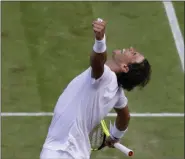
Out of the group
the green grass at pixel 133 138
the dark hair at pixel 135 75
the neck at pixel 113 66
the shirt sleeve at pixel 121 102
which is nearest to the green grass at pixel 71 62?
the green grass at pixel 133 138

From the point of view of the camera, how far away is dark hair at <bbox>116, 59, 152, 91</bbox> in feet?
21.5

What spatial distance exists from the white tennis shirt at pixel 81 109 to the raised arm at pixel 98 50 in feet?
0.38

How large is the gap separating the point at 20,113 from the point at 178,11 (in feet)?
13.0

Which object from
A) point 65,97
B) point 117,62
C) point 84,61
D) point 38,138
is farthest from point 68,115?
point 84,61

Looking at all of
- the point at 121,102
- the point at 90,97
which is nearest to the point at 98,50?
the point at 90,97

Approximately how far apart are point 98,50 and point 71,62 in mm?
4913

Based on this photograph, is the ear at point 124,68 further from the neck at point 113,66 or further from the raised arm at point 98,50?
the raised arm at point 98,50

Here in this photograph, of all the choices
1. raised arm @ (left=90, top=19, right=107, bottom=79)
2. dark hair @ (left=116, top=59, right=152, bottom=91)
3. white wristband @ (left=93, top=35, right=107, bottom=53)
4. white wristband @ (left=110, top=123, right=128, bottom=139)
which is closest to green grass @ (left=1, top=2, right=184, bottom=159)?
white wristband @ (left=110, top=123, right=128, bottom=139)

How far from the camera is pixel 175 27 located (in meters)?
12.1

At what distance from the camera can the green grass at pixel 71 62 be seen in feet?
31.7

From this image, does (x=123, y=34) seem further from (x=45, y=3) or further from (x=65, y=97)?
(x=65, y=97)

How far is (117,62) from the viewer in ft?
21.5

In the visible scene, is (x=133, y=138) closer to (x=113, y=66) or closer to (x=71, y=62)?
(x=71, y=62)

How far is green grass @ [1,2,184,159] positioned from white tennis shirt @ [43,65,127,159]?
245 cm
